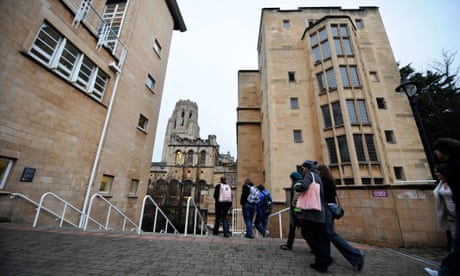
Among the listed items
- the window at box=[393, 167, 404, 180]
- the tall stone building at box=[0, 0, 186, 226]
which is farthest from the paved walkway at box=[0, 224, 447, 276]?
the window at box=[393, 167, 404, 180]

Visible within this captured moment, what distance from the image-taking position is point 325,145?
41.8 ft

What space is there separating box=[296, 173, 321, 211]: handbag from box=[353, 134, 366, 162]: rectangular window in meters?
11.7

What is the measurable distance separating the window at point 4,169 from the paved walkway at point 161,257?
2.04 meters

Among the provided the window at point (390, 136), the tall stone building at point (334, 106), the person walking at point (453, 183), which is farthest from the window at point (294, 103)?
the person walking at point (453, 183)

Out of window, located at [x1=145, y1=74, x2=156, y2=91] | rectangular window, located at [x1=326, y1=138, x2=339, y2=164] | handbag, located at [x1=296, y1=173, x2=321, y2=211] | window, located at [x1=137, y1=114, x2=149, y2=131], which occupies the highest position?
window, located at [x1=145, y1=74, x2=156, y2=91]

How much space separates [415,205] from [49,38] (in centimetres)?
1319

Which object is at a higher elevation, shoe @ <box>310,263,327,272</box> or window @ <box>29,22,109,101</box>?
window @ <box>29,22,109,101</box>

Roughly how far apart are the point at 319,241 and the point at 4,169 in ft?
27.6

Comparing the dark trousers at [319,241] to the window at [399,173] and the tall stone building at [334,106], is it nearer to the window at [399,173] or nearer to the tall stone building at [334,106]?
the tall stone building at [334,106]

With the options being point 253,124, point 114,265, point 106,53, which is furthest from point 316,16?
point 114,265

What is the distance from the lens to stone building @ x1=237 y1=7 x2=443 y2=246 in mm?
12062

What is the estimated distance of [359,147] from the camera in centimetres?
1208

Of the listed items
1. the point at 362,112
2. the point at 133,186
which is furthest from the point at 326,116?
the point at 133,186

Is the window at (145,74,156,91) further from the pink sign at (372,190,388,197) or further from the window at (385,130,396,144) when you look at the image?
the window at (385,130,396,144)
